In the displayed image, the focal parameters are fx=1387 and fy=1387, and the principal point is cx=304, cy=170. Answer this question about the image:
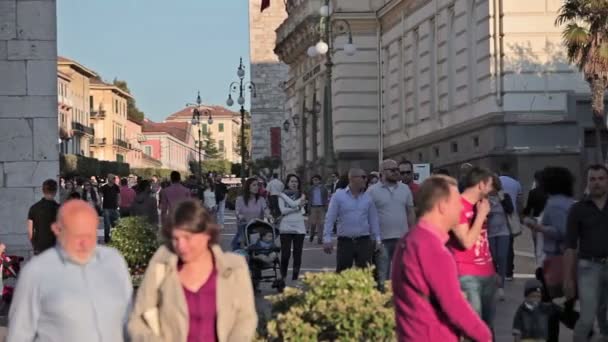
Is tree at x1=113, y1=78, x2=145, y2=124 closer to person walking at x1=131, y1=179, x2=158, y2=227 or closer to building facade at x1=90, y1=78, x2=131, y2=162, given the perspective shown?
building facade at x1=90, y1=78, x2=131, y2=162

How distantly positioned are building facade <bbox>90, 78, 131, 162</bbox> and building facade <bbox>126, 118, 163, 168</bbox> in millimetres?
8306

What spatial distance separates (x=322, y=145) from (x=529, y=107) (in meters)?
23.4

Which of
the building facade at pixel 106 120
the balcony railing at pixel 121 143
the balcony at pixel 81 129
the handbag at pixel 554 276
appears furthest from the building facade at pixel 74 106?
the handbag at pixel 554 276

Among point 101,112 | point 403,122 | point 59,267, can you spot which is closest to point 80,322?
point 59,267

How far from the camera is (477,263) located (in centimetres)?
997

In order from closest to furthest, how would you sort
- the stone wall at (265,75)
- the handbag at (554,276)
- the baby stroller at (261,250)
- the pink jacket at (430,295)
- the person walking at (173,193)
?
the pink jacket at (430,295), the handbag at (554,276), the baby stroller at (261,250), the person walking at (173,193), the stone wall at (265,75)

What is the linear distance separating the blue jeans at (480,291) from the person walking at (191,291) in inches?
143

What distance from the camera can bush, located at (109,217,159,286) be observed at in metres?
18.5

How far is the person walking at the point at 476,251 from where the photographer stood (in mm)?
9820

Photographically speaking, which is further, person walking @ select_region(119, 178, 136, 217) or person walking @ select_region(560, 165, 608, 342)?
person walking @ select_region(119, 178, 136, 217)

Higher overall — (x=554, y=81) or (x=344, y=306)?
(x=554, y=81)

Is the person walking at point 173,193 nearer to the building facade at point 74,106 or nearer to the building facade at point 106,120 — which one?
the building facade at point 74,106

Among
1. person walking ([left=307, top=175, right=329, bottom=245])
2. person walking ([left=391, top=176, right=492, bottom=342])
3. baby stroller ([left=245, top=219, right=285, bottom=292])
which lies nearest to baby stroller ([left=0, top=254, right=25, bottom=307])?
baby stroller ([left=245, top=219, right=285, bottom=292])

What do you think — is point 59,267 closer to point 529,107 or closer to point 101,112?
point 529,107
